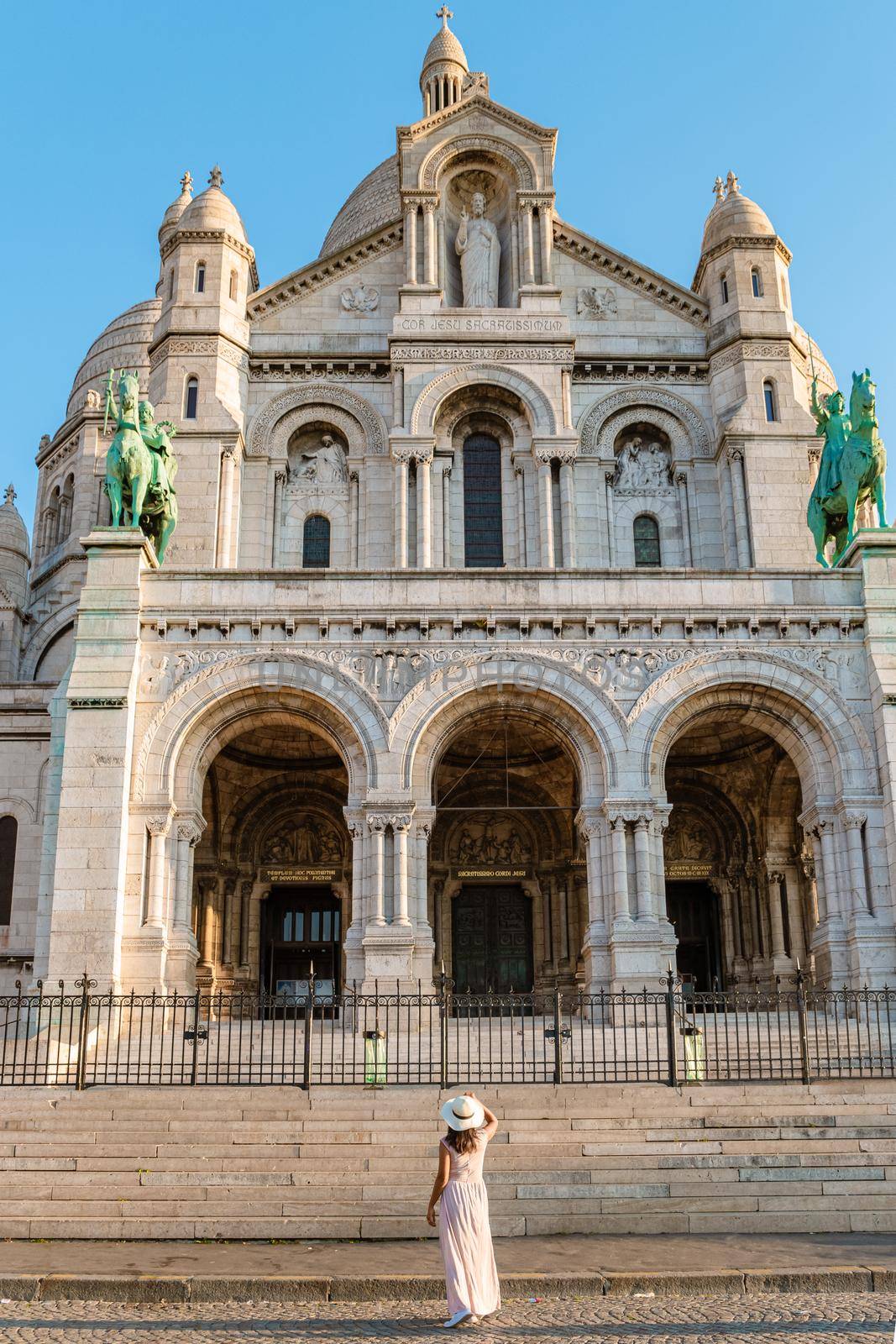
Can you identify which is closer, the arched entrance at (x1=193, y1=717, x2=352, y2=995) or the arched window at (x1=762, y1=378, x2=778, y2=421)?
the arched entrance at (x1=193, y1=717, x2=352, y2=995)

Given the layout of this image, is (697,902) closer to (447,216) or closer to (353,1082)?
(353,1082)

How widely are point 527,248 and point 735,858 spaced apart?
54.5 feet

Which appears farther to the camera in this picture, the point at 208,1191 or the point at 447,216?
the point at 447,216

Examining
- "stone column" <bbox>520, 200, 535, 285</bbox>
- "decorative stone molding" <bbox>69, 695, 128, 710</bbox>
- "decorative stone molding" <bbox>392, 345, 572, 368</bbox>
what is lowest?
"decorative stone molding" <bbox>69, 695, 128, 710</bbox>

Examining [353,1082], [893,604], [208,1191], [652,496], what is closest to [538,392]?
[652,496]

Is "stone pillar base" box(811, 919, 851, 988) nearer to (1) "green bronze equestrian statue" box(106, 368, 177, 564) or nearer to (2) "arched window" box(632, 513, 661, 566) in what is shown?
(2) "arched window" box(632, 513, 661, 566)

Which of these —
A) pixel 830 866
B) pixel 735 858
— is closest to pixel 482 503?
pixel 735 858

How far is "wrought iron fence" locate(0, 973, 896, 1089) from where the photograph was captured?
18.6 metres

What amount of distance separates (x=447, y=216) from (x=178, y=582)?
51.8 feet

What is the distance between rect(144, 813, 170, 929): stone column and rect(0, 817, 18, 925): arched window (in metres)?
8.61

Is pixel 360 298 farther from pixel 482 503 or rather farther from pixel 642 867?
pixel 642 867

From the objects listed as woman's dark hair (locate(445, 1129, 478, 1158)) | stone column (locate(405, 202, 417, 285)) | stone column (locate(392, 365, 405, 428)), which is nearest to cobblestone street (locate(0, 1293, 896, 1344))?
woman's dark hair (locate(445, 1129, 478, 1158))

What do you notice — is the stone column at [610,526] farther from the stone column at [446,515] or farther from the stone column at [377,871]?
the stone column at [377,871]

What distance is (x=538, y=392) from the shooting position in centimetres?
3388
